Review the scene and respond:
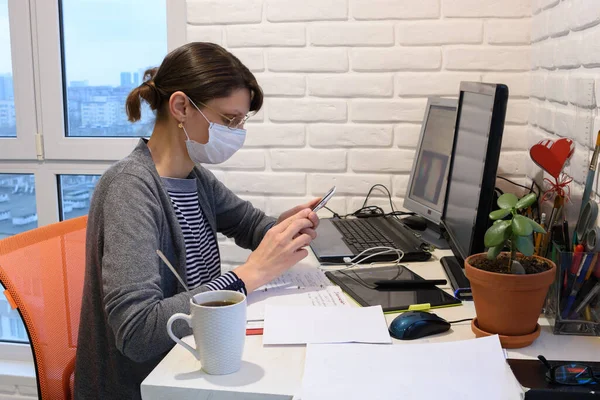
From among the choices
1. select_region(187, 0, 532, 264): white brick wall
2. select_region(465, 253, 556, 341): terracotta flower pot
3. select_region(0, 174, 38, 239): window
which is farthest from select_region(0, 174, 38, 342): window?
select_region(465, 253, 556, 341): terracotta flower pot

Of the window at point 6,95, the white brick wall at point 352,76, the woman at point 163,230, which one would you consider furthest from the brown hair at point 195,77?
the window at point 6,95

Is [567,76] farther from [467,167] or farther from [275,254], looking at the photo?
[275,254]

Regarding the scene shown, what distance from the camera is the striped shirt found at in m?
1.46

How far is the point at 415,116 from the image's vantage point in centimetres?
205

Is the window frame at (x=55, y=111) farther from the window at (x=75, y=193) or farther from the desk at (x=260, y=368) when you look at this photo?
the desk at (x=260, y=368)

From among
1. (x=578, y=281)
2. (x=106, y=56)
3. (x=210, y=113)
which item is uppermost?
(x=106, y=56)

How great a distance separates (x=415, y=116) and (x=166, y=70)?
2.99 feet

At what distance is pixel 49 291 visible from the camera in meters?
1.38

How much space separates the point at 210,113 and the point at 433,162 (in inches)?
28.9

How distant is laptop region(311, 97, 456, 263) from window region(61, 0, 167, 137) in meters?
0.88

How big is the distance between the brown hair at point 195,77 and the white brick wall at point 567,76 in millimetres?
738

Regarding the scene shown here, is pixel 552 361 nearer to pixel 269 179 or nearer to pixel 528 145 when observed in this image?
pixel 528 145

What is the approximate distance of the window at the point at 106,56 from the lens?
7.44ft

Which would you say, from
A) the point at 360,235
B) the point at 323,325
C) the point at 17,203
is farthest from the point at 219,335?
the point at 17,203
